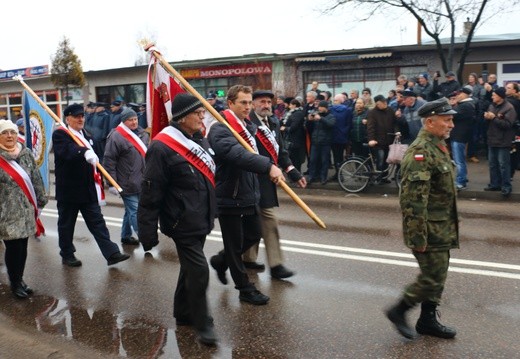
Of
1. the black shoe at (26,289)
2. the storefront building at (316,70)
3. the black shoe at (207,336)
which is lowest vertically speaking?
the black shoe at (207,336)

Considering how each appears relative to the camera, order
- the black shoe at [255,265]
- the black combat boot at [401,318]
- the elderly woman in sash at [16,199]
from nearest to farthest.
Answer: the black combat boot at [401,318] → the elderly woman in sash at [16,199] → the black shoe at [255,265]

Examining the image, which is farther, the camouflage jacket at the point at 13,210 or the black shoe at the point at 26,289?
the black shoe at the point at 26,289

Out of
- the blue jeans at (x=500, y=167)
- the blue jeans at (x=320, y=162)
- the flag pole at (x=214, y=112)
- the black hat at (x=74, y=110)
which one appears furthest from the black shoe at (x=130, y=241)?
the blue jeans at (x=500, y=167)

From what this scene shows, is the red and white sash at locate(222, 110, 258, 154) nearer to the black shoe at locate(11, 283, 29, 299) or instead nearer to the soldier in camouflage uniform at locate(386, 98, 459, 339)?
the soldier in camouflage uniform at locate(386, 98, 459, 339)

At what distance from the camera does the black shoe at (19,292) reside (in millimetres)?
6043

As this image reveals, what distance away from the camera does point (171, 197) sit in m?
4.63

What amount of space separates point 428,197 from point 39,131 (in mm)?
5490

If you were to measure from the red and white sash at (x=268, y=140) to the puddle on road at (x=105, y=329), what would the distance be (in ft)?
6.49

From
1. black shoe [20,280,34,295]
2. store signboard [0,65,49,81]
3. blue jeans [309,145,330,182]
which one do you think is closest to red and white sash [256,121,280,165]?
black shoe [20,280,34,295]

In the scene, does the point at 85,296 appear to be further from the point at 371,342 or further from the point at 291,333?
the point at 371,342

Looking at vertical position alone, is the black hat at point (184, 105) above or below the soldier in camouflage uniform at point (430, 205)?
above

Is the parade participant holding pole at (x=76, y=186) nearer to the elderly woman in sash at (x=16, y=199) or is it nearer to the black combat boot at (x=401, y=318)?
the elderly woman in sash at (x=16, y=199)

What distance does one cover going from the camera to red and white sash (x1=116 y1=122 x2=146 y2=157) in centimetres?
798

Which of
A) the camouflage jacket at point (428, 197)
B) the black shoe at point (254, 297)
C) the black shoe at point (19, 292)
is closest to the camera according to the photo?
the camouflage jacket at point (428, 197)
